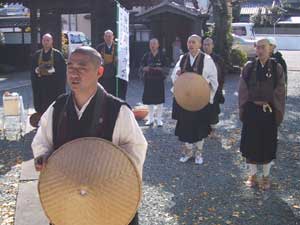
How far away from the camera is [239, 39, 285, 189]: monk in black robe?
16.1 ft

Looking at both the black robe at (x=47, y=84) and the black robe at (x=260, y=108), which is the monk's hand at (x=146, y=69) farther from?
the black robe at (x=260, y=108)

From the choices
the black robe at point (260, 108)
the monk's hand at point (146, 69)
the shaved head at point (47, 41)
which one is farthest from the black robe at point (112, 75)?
the black robe at point (260, 108)

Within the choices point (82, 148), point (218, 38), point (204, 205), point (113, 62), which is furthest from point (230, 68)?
point (82, 148)

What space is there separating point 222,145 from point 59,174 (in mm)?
5069

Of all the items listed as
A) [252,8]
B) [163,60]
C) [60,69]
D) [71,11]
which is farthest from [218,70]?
[252,8]

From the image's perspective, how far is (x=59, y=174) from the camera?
2410 mm

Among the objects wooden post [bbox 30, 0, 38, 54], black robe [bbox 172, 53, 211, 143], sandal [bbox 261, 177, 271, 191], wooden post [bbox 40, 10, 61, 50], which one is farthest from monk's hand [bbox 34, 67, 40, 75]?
wooden post [bbox 30, 0, 38, 54]

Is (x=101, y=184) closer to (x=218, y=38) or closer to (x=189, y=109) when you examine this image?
(x=189, y=109)

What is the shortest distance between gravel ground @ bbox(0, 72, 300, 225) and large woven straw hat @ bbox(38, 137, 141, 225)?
1.99 m

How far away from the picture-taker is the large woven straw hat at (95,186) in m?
2.34

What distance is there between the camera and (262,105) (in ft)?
16.4

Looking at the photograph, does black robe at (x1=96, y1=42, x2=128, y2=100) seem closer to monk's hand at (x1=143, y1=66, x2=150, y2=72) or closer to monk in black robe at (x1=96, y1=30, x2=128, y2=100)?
monk in black robe at (x1=96, y1=30, x2=128, y2=100)

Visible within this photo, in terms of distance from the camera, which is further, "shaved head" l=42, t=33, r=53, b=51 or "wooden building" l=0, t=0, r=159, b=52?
"wooden building" l=0, t=0, r=159, b=52

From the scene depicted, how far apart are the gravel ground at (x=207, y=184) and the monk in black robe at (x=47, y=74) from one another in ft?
2.34
